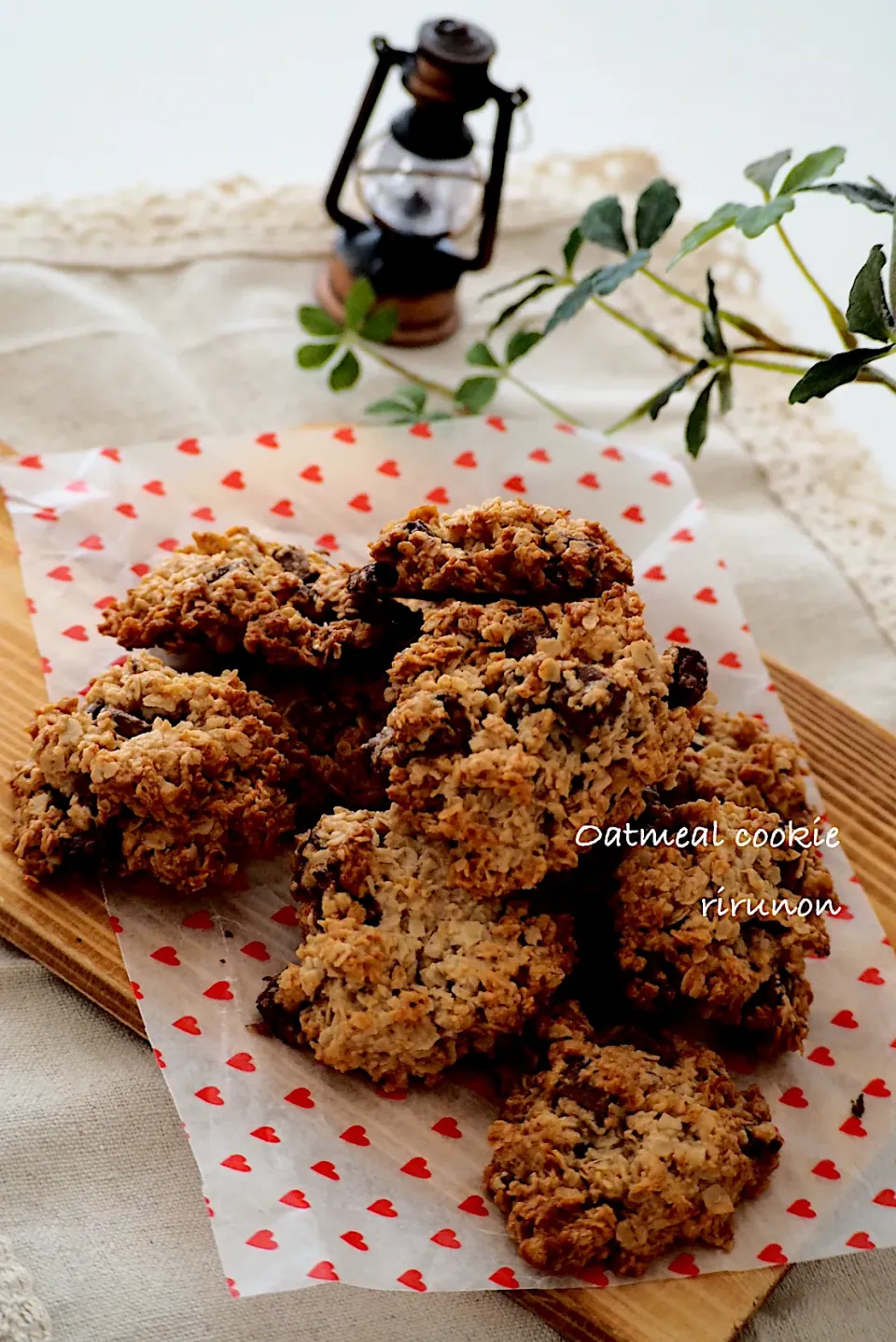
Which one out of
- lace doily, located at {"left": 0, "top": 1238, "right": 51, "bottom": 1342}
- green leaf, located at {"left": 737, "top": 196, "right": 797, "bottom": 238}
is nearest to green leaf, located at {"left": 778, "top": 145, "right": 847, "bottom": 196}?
green leaf, located at {"left": 737, "top": 196, "right": 797, "bottom": 238}

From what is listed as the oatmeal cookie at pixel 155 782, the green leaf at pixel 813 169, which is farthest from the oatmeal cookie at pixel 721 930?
the green leaf at pixel 813 169

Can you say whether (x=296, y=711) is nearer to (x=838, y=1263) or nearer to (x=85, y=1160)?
(x=85, y=1160)

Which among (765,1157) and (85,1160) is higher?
(765,1157)

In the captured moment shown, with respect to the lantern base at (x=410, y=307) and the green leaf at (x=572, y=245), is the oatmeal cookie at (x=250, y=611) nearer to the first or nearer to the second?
the green leaf at (x=572, y=245)

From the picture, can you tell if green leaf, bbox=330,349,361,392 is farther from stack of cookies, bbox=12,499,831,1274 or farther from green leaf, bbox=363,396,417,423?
stack of cookies, bbox=12,499,831,1274

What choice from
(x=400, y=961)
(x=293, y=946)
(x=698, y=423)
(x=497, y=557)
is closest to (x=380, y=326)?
(x=698, y=423)

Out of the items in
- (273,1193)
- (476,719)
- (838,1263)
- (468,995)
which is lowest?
(838,1263)

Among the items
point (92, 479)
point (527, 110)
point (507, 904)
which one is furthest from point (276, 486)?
point (527, 110)
